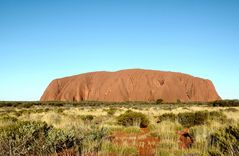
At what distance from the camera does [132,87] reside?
105m

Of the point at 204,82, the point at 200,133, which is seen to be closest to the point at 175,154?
the point at 200,133

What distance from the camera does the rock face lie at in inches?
3969

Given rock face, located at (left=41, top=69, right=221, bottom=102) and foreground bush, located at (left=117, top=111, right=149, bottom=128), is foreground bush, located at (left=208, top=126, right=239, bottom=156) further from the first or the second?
rock face, located at (left=41, top=69, right=221, bottom=102)

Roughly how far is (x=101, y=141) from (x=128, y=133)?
321 centimetres

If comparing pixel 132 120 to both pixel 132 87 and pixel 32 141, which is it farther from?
pixel 132 87

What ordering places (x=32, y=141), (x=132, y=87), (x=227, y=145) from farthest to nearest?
(x=132, y=87)
(x=32, y=141)
(x=227, y=145)

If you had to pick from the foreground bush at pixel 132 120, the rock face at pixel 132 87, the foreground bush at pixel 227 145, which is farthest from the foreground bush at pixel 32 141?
the rock face at pixel 132 87

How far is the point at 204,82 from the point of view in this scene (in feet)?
369

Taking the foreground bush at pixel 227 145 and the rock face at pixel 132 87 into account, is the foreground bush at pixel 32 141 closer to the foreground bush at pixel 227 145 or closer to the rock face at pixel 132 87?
the foreground bush at pixel 227 145

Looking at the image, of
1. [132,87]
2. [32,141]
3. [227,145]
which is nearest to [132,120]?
[32,141]

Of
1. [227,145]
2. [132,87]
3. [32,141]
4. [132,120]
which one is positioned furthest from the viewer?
[132,87]

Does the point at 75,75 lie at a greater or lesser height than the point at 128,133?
greater

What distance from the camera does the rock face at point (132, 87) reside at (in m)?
101

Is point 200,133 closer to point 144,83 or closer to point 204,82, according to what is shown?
point 144,83
